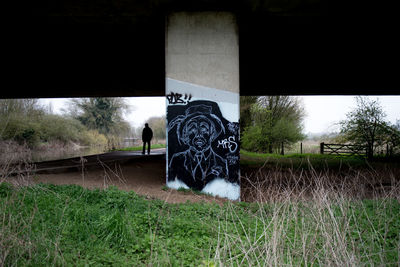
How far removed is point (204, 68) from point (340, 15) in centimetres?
460

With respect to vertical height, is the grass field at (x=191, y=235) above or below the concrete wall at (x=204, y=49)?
below

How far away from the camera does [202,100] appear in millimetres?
6973

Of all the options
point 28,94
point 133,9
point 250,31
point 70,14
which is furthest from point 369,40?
point 28,94

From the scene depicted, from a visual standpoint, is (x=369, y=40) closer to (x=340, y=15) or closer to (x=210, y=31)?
(x=340, y=15)

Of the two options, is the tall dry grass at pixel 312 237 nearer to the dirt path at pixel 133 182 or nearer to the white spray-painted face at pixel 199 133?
the dirt path at pixel 133 182

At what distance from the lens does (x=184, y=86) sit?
7.01 meters

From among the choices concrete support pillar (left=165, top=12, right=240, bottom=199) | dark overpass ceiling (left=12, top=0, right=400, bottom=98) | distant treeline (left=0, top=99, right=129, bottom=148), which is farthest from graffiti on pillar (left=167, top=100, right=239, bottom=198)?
distant treeline (left=0, top=99, right=129, bottom=148)

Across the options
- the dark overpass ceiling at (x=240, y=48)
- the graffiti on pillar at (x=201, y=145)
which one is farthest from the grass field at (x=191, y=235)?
the dark overpass ceiling at (x=240, y=48)

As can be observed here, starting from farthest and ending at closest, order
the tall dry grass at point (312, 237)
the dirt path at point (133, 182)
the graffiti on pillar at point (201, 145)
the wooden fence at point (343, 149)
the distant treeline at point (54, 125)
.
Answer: the distant treeline at point (54, 125), the wooden fence at point (343, 149), the graffiti on pillar at point (201, 145), the dirt path at point (133, 182), the tall dry grass at point (312, 237)

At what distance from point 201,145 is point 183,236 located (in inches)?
136

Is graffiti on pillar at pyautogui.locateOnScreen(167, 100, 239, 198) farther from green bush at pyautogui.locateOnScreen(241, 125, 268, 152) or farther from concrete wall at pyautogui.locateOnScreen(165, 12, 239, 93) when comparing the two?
green bush at pyautogui.locateOnScreen(241, 125, 268, 152)

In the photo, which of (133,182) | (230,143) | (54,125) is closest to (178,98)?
(230,143)

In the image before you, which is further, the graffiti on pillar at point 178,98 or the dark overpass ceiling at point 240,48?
the dark overpass ceiling at point 240,48

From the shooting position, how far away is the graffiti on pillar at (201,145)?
682 cm
